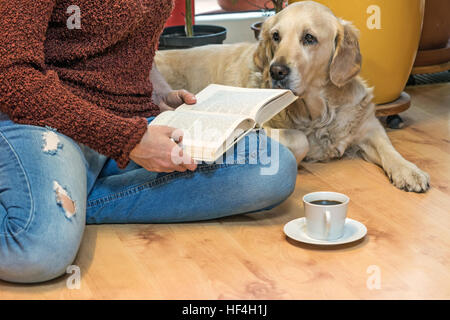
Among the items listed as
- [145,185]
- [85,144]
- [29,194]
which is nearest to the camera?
[29,194]

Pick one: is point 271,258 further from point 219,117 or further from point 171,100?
point 171,100

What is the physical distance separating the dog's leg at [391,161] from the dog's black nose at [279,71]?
0.46 meters

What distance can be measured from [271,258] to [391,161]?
Answer: 0.79 meters

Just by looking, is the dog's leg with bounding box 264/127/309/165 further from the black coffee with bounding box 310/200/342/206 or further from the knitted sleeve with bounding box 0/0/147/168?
the knitted sleeve with bounding box 0/0/147/168

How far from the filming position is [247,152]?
1.80 meters

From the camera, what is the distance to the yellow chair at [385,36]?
2.48 m

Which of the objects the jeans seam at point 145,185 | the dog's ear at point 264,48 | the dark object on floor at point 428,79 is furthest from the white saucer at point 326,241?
the dark object on floor at point 428,79

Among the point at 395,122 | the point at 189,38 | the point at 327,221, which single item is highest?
the point at 189,38

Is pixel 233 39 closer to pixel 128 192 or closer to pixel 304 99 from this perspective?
pixel 304 99

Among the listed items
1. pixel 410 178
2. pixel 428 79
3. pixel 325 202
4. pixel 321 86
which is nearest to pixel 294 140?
pixel 321 86

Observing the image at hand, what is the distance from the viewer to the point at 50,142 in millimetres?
1551

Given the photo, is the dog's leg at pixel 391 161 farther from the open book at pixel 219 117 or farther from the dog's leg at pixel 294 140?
the open book at pixel 219 117

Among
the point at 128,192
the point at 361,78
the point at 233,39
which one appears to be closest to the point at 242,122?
the point at 128,192

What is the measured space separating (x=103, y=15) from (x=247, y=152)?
0.55 meters
